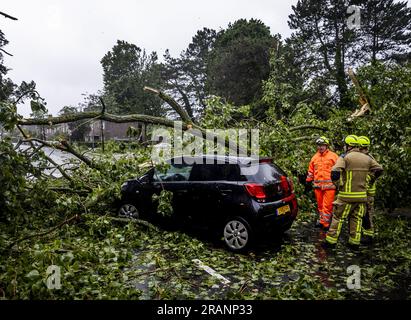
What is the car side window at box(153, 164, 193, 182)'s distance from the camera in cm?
621

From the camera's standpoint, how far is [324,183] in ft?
21.8

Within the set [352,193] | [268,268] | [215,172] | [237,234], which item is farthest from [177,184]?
[352,193]

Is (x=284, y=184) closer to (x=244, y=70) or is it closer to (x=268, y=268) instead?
(x=268, y=268)

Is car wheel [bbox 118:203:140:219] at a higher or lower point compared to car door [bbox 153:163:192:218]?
lower

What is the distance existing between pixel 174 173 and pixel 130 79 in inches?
2008

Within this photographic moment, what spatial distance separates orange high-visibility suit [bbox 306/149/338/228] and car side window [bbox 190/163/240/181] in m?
2.13

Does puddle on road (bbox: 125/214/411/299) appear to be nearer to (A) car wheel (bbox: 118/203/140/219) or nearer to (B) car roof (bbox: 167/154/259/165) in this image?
(A) car wheel (bbox: 118/203/140/219)

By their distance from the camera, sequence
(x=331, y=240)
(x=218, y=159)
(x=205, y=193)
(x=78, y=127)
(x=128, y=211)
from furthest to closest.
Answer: (x=128, y=211) → (x=78, y=127) → (x=218, y=159) → (x=205, y=193) → (x=331, y=240)

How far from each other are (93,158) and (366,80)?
25.4ft

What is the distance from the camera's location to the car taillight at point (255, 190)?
542cm

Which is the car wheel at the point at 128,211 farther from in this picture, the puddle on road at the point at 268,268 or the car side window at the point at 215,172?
the car side window at the point at 215,172

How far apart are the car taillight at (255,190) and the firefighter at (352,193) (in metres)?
1.28

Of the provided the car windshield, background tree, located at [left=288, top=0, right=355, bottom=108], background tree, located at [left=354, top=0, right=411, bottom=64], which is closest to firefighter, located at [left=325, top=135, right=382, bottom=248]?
the car windshield

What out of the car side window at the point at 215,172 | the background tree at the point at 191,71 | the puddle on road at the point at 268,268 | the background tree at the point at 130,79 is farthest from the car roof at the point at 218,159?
the background tree at the point at 191,71
